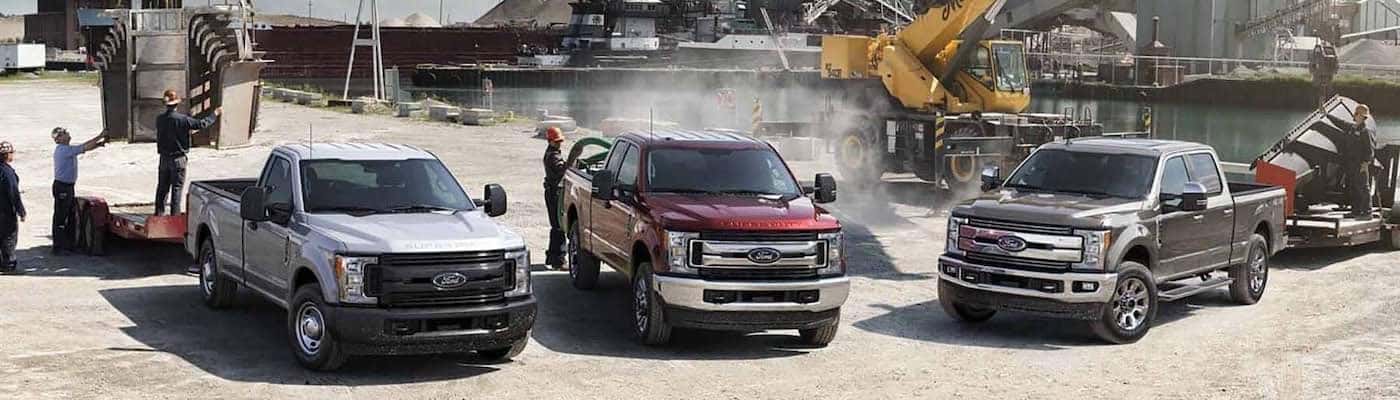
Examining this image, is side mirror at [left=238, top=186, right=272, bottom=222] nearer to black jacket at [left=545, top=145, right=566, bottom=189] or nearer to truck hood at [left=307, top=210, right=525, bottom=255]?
truck hood at [left=307, top=210, right=525, bottom=255]

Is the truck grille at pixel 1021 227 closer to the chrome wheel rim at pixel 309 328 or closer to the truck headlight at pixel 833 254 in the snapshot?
the truck headlight at pixel 833 254

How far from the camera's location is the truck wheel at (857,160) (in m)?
29.7

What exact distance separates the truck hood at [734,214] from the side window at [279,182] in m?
3.10

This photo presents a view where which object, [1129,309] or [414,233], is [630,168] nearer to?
[414,233]

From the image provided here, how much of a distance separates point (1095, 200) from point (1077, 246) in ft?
3.21

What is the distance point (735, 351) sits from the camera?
45.1 feet

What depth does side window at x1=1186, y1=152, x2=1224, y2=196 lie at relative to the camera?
15930 millimetres

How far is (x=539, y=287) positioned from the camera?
54.7ft

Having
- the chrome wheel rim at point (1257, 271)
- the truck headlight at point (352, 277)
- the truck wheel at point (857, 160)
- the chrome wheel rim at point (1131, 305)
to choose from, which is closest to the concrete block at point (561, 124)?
the truck wheel at point (857, 160)

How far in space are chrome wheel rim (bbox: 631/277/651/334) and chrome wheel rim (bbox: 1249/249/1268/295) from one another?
22.9 ft

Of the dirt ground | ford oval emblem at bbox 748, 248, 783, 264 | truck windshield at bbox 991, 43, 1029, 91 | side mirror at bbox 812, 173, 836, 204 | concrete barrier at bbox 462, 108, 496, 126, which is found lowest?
the dirt ground

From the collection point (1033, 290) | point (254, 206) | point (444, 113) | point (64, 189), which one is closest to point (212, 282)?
point (254, 206)

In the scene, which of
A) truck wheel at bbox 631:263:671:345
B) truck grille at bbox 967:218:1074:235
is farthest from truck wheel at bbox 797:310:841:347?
truck grille at bbox 967:218:1074:235

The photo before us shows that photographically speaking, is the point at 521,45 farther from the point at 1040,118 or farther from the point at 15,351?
the point at 15,351
